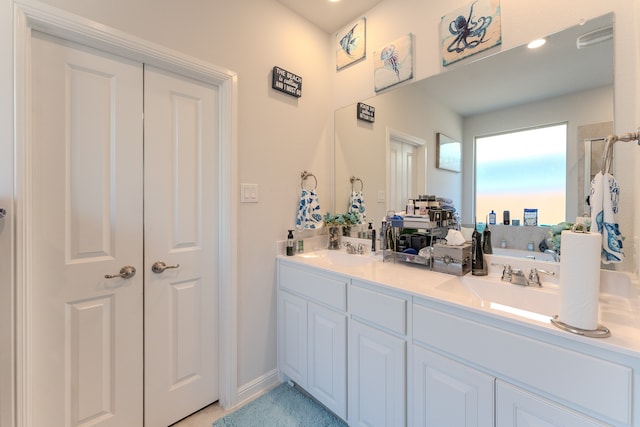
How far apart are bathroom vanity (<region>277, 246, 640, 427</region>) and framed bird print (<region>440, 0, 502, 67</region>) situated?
114 centimetres

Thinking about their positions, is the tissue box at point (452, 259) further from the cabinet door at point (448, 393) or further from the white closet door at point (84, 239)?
the white closet door at point (84, 239)

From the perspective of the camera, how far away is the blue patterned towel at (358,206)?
2.15 m

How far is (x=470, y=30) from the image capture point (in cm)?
150

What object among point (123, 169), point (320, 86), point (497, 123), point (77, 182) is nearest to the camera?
point (77, 182)

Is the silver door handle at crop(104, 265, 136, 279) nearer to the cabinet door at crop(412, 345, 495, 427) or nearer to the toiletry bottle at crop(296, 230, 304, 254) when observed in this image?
the toiletry bottle at crop(296, 230, 304, 254)

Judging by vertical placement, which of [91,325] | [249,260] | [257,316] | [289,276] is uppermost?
[249,260]

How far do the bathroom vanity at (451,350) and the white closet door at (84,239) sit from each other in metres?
0.92

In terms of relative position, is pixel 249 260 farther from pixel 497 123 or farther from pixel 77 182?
pixel 497 123

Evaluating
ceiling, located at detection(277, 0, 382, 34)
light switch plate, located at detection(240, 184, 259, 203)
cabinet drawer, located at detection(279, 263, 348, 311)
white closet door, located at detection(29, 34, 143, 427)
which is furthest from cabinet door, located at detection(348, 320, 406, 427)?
ceiling, located at detection(277, 0, 382, 34)

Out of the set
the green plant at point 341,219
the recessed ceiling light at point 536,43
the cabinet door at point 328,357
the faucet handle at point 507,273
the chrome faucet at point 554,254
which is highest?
the recessed ceiling light at point 536,43

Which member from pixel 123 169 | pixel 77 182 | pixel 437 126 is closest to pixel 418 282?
pixel 437 126

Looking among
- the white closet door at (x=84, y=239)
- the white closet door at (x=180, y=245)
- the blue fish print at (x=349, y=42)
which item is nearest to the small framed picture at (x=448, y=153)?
the blue fish print at (x=349, y=42)

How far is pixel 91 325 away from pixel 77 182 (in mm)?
683

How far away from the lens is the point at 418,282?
1318 millimetres
